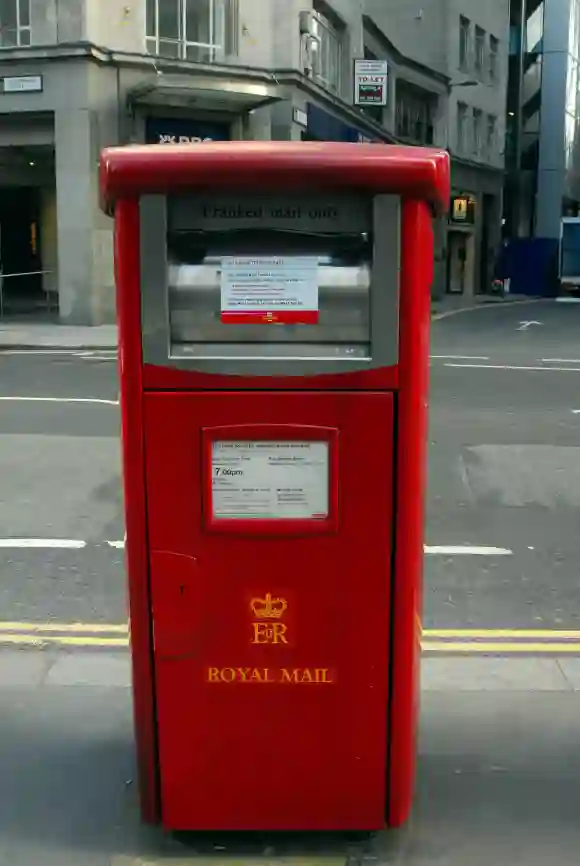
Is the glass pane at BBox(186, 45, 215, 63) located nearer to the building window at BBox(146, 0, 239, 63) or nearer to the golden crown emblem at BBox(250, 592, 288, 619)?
the building window at BBox(146, 0, 239, 63)

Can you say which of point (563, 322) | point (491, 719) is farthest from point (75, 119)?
point (491, 719)

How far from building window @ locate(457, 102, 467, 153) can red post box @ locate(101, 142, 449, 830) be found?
39.6 metres

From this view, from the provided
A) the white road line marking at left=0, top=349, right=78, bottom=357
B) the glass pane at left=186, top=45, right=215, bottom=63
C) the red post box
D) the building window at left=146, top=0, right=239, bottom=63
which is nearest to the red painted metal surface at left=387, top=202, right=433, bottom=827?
the red post box

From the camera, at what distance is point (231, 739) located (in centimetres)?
270

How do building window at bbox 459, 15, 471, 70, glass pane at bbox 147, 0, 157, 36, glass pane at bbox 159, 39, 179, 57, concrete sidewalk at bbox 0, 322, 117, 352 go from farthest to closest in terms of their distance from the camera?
building window at bbox 459, 15, 471, 70
glass pane at bbox 159, 39, 179, 57
glass pane at bbox 147, 0, 157, 36
concrete sidewalk at bbox 0, 322, 117, 352

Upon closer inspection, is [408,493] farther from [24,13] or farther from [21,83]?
[24,13]

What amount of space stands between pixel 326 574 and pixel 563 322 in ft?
81.0

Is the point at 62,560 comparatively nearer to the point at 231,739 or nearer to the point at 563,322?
the point at 231,739

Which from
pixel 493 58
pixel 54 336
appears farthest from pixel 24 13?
pixel 493 58

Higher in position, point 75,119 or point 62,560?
point 75,119

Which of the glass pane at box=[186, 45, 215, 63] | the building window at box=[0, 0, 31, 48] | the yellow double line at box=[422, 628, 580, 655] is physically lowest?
the yellow double line at box=[422, 628, 580, 655]

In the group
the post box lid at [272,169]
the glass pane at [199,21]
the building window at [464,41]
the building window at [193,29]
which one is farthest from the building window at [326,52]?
the post box lid at [272,169]

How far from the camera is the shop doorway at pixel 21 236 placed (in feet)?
89.2

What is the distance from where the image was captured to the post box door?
2.52 meters
